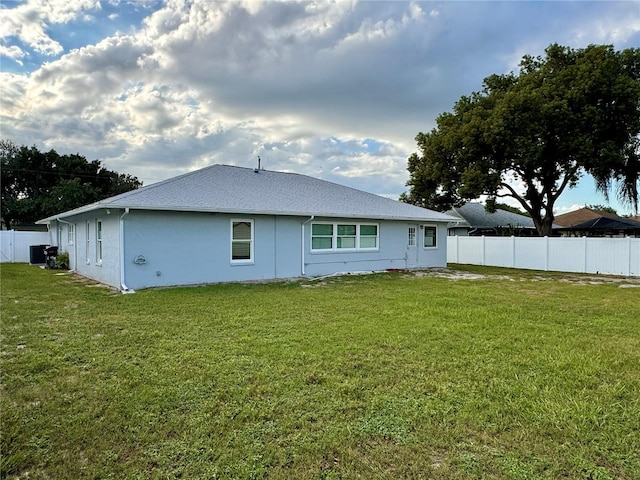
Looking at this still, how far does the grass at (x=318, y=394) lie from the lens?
2.58 meters

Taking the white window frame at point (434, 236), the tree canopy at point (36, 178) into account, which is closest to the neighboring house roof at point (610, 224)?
the white window frame at point (434, 236)

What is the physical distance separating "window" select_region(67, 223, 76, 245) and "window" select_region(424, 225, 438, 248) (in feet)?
49.2

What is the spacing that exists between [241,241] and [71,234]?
890 centimetres

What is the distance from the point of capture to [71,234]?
16.2m

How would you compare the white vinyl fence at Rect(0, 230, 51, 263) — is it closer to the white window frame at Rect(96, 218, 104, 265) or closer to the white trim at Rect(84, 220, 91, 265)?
the white trim at Rect(84, 220, 91, 265)

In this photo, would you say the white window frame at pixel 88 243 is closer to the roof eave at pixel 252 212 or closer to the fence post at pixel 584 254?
the roof eave at pixel 252 212

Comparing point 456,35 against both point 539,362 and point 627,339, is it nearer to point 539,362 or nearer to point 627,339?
point 627,339

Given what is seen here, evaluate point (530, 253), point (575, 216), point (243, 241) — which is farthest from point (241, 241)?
point (575, 216)

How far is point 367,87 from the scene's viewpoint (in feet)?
49.6

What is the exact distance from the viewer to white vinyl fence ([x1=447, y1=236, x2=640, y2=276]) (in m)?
15.2

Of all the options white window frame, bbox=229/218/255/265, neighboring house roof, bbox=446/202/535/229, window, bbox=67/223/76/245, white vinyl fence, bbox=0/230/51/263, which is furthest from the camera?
neighboring house roof, bbox=446/202/535/229

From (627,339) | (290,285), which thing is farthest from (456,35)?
(627,339)

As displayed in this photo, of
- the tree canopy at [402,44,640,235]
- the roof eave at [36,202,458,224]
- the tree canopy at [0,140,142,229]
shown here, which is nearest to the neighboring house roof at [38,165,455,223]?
the roof eave at [36,202,458,224]

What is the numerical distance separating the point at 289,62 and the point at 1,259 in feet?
61.8
